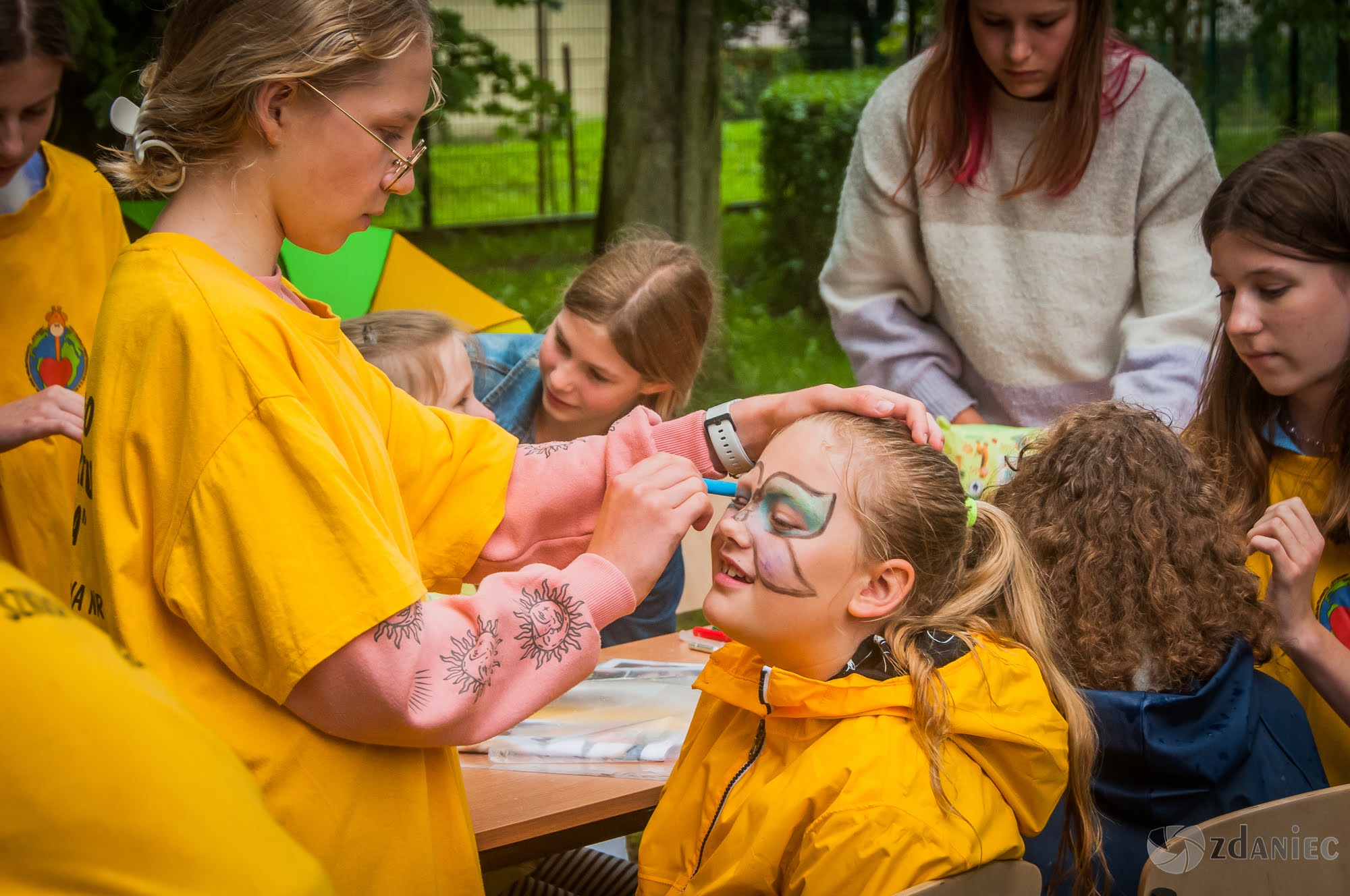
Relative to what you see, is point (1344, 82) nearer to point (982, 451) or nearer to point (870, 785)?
point (982, 451)

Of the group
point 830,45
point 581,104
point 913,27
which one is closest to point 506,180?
point 581,104

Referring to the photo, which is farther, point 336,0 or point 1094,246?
point 1094,246

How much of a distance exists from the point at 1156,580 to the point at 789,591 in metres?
0.64

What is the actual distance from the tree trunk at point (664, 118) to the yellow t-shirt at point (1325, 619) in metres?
3.80

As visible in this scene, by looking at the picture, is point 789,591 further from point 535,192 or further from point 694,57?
point 535,192

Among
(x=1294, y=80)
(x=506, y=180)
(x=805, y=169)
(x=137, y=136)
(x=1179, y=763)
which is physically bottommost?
(x=506, y=180)

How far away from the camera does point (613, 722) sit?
7.39 feet

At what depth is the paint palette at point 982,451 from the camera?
290 centimetres

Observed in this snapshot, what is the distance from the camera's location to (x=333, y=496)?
4.13ft

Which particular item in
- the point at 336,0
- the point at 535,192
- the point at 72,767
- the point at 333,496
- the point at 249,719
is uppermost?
the point at 336,0

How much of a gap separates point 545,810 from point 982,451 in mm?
1474

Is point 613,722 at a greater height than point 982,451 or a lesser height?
lesser

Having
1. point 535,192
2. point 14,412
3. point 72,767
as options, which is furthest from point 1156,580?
point 535,192

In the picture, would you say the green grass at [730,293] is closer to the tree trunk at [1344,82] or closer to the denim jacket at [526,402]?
the denim jacket at [526,402]
